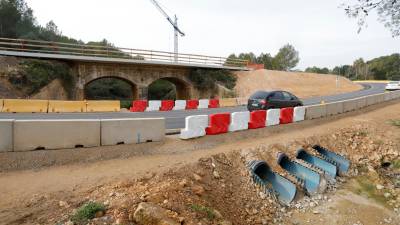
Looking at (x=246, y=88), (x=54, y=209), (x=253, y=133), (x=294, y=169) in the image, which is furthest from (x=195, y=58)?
(x=54, y=209)

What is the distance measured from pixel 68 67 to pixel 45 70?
2047 millimetres

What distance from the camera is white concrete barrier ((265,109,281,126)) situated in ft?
45.6

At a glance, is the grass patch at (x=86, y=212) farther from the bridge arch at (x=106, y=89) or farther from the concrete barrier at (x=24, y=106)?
the bridge arch at (x=106, y=89)

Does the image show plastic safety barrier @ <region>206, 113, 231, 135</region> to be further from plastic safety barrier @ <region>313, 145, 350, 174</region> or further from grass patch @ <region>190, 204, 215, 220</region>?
grass patch @ <region>190, 204, 215, 220</region>

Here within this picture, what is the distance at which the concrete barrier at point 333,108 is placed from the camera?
18.4m

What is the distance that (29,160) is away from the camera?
7.63 meters

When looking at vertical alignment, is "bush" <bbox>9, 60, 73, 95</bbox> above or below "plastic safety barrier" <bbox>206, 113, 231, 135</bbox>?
above

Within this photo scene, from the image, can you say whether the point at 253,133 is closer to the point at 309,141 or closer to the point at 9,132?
the point at 309,141

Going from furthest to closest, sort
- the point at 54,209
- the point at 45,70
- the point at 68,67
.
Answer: the point at 68,67, the point at 45,70, the point at 54,209

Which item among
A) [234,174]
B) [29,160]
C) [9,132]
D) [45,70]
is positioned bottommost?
[234,174]

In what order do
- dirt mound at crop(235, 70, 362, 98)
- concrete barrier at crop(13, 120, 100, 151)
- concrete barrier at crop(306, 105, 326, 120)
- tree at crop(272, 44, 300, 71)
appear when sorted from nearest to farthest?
concrete barrier at crop(13, 120, 100, 151) < concrete barrier at crop(306, 105, 326, 120) < dirt mound at crop(235, 70, 362, 98) < tree at crop(272, 44, 300, 71)

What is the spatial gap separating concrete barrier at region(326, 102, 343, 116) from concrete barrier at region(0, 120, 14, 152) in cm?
1578

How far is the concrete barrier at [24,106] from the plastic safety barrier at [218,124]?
11117mm

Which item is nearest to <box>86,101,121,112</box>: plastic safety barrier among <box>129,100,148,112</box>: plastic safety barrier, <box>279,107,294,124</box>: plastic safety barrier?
<box>129,100,148,112</box>: plastic safety barrier
